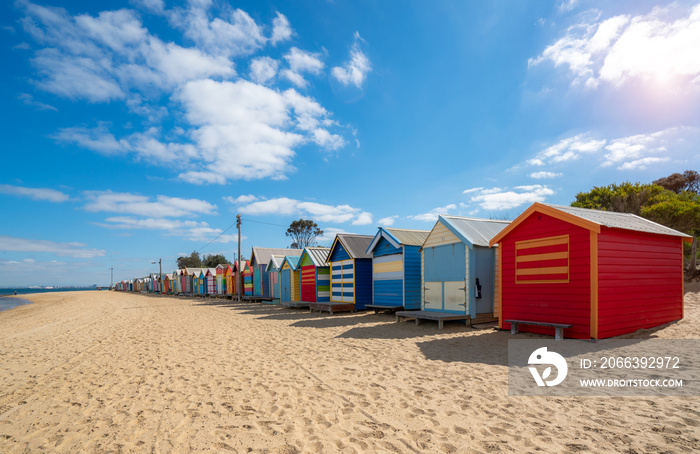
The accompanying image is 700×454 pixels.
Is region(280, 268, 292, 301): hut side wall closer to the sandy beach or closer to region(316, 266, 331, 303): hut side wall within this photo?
region(316, 266, 331, 303): hut side wall

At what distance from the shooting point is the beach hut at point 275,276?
28.7 metres

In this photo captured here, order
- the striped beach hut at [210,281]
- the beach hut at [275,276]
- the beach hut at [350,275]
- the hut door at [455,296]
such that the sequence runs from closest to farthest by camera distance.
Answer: the hut door at [455,296] < the beach hut at [350,275] < the beach hut at [275,276] < the striped beach hut at [210,281]

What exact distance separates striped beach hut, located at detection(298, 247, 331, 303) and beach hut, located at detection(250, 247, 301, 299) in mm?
7372

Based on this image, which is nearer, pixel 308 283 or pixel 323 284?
pixel 323 284

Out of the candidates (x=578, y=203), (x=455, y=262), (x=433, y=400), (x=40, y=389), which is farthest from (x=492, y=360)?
(x=578, y=203)

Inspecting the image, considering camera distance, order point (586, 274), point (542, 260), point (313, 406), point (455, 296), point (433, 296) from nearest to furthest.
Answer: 1. point (313, 406)
2. point (586, 274)
3. point (542, 260)
4. point (455, 296)
5. point (433, 296)

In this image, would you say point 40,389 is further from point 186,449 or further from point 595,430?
point 595,430

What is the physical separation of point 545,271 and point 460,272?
3.15 meters

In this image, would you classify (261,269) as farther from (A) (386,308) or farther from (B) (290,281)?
(A) (386,308)

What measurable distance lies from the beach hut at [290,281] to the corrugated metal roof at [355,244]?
6.56m

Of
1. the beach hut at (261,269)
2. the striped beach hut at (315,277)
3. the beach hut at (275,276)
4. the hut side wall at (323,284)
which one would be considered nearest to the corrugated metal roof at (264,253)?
the beach hut at (261,269)

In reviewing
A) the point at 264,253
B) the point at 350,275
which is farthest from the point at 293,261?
the point at 350,275

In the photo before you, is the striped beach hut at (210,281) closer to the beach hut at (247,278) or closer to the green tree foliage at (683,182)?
the beach hut at (247,278)

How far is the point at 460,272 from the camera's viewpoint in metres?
13.0
